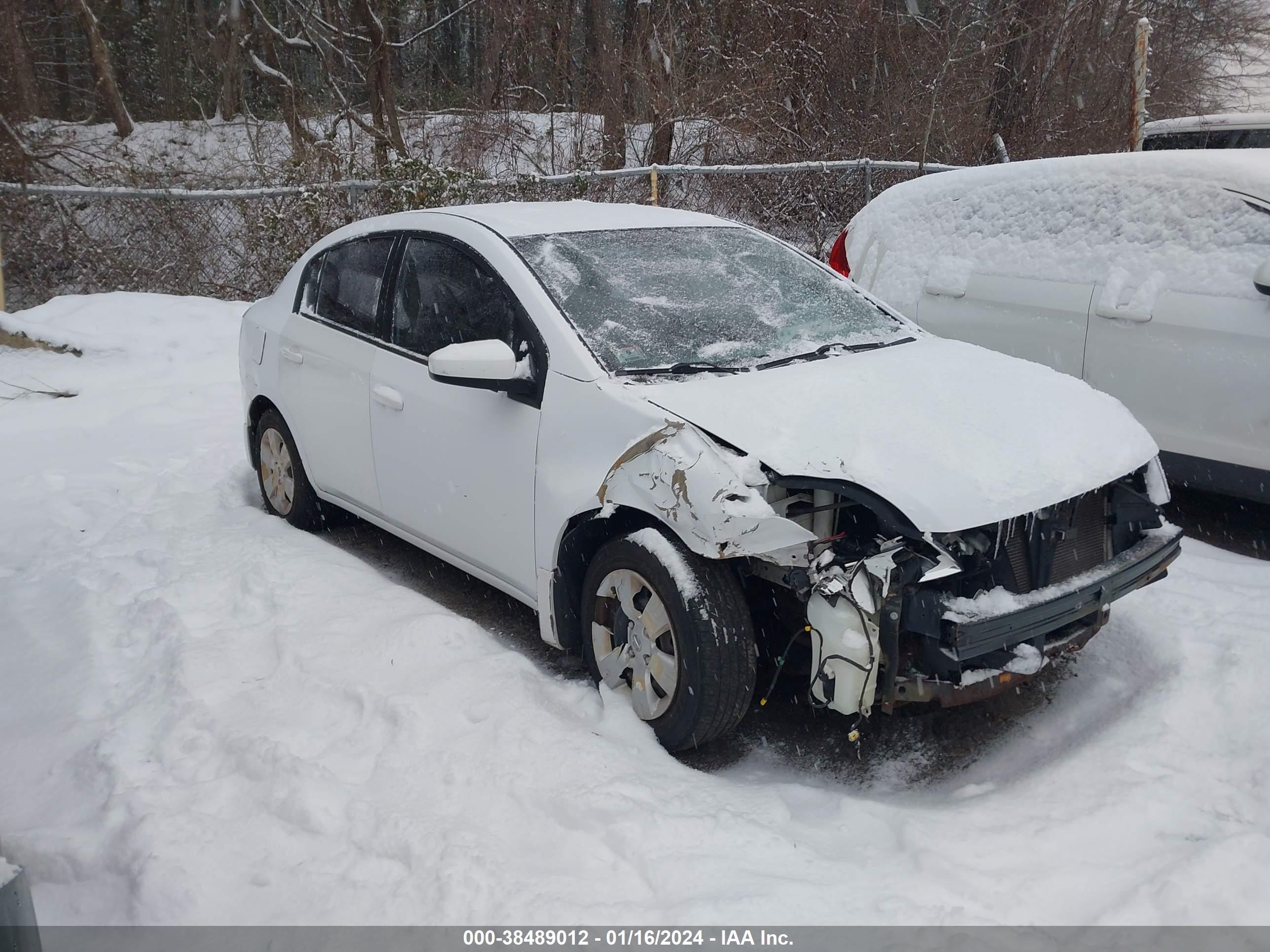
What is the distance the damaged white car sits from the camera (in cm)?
296

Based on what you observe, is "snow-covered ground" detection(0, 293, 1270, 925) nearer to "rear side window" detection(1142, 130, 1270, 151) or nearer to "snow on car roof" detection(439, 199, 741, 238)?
"snow on car roof" detection(439, 199, 741, 238)

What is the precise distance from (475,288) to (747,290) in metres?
1.06

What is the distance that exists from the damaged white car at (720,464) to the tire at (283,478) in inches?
22.9

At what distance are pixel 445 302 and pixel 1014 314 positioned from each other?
306cm

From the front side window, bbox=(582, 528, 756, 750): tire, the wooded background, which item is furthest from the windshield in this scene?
the wooded background

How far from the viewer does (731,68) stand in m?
14.6

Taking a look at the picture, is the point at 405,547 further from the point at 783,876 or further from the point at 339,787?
the point at 783,876

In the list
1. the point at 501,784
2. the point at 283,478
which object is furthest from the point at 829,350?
the point at 283,478

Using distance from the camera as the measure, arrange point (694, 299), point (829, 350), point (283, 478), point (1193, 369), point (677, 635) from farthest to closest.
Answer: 1. point (283, 478)
2. point (1193, 369)
3. point (694, 299)
4. point (829, 350)
5. point (677, 635)

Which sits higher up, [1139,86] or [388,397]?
[1139,86]

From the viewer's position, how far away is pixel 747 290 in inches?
163

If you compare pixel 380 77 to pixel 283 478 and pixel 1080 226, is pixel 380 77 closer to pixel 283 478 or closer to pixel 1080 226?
pixel 283 478

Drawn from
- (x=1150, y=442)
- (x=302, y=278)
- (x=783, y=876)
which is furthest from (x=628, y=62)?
(x=783, y=876)

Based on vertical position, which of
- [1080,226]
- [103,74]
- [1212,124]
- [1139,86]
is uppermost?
[103,74]
